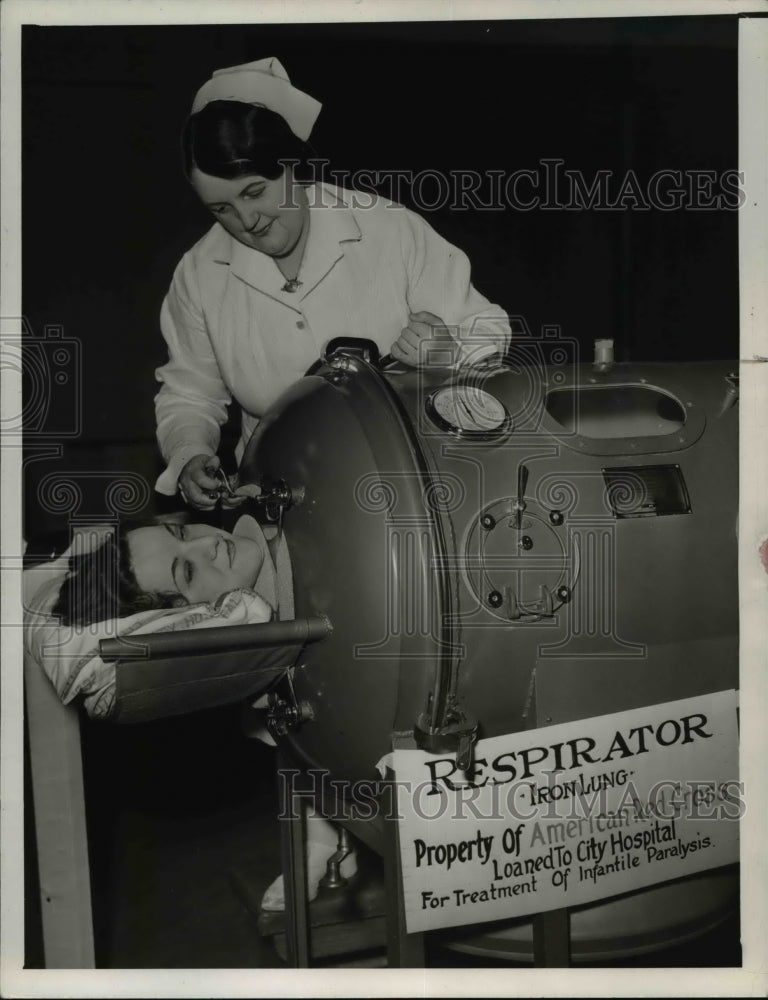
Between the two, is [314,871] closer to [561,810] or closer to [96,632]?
[561,810]

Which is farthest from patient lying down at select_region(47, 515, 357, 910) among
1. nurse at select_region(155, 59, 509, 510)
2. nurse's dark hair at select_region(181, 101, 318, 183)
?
nurse's dark hair at select_region(181, 101, 318, 183)

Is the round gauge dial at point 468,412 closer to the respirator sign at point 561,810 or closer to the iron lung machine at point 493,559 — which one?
the iron lung machine at point 493,559

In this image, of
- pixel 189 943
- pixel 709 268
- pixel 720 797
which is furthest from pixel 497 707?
pixel 709 268

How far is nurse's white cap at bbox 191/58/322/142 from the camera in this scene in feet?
4.37

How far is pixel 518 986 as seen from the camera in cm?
117

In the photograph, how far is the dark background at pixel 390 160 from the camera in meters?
1.32

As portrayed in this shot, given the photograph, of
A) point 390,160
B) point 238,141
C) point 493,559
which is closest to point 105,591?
point 493,559

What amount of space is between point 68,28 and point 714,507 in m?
1.08

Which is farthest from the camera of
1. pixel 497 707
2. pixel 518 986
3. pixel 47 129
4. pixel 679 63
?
pixel 47 129

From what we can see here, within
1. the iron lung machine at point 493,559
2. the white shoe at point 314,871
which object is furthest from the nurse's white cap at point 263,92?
the white shoe at point 314,871

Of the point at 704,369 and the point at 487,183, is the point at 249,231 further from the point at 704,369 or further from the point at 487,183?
the point at 704,369

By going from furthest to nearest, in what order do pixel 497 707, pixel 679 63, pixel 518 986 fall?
pixel 679 63 → pixel 518 986 → pixel 497 707

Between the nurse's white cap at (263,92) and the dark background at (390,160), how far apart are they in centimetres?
2

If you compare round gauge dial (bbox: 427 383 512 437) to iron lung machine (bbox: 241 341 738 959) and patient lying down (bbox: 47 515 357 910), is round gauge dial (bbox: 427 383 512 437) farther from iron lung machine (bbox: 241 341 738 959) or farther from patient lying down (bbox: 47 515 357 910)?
patient lying down (bbox: 47 515 357 910)
